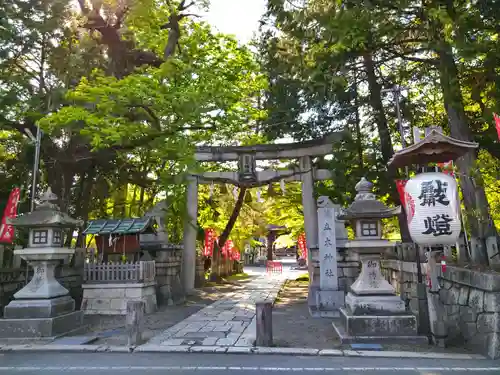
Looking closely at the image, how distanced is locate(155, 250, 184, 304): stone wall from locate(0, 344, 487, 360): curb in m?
6.75

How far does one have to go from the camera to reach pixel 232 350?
24.1 feet

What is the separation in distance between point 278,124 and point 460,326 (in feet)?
36.5

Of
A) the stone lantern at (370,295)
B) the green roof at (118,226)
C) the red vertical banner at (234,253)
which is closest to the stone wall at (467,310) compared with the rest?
the stone lantern at (370,295)

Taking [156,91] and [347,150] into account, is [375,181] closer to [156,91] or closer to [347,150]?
[347,150]

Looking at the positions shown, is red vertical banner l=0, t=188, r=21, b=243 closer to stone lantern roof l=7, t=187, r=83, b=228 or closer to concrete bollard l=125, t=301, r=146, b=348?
stone lantern roof l=7, t=187, r=83, b=228

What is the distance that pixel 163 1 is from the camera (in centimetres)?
1650

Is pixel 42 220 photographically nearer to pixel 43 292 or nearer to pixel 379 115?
pixel 43 292

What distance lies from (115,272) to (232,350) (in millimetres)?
6756

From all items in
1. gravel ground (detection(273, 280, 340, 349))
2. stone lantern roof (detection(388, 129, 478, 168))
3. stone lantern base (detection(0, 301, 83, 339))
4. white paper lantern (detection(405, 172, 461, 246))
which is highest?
stone lantern roof (detection(388, 129, 478, 168))

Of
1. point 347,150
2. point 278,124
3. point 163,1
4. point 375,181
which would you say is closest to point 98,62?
point 163,1

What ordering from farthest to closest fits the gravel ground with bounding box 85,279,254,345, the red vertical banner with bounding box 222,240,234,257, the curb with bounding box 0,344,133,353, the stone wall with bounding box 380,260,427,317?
1. the red vertical banner with bounding box 222,240,234,257
2. the stone wall with bounding box 380,260,427,317
3. the gravel ground with bounding box 85,279,254,345
4. the curb with bounding box 0,344,133,353

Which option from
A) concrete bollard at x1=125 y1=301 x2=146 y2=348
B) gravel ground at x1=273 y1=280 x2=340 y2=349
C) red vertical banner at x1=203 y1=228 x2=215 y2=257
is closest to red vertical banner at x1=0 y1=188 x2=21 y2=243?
concrete bollard at x1=125 y1=301 x2=146 y2=348

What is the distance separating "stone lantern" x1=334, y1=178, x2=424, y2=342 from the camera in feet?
26.2

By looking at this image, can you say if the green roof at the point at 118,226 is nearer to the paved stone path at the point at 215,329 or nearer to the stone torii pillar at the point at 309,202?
the paved stone path at the point at 215,329
